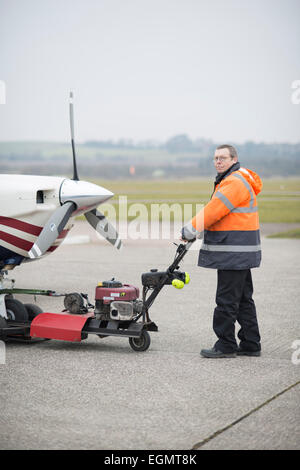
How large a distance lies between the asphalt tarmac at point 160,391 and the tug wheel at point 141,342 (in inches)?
2.2

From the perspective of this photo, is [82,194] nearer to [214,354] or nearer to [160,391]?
[214,354]

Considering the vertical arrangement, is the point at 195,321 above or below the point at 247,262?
below

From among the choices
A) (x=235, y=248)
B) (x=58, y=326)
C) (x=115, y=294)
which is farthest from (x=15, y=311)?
(x=235, y=248)

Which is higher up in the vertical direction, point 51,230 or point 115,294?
point 51,230

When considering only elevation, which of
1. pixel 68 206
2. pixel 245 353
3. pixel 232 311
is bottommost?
pixel 245 353

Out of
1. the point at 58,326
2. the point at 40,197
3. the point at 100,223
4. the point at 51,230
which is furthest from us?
the point at 100,223

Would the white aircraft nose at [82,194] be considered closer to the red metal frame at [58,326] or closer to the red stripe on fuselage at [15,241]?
the red stripe on fuselage at [15,241]

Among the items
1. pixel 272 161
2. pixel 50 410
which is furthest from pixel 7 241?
pixel 272 161

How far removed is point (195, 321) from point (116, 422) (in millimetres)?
3301

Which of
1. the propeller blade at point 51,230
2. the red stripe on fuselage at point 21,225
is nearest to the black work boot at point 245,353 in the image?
the propeller blade at point 51,230

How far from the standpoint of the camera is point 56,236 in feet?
20.5

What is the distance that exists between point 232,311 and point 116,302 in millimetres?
1033

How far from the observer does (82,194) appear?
6.48 meters

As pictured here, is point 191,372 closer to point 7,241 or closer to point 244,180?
point 244,180
